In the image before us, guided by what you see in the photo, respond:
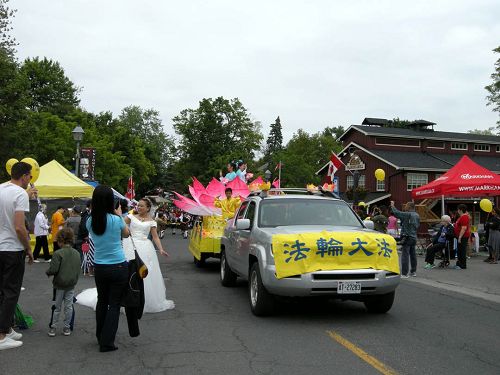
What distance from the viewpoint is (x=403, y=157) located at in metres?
46.2

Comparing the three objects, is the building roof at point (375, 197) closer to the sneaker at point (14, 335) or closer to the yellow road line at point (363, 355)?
the yellow road line at point (363, 355)

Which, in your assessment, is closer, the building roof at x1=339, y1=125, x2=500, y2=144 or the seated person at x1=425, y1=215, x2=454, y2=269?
the seated person at x1=425, y1=215, x2=454, y2=269

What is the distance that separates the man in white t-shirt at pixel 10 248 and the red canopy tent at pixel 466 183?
1666cm

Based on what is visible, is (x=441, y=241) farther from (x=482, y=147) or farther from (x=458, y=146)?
(x=482, y=147)

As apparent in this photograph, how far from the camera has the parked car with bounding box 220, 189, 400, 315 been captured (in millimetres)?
6816

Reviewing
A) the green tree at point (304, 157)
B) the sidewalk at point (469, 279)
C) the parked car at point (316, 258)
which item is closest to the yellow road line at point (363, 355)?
the parked car at point (316, 258)

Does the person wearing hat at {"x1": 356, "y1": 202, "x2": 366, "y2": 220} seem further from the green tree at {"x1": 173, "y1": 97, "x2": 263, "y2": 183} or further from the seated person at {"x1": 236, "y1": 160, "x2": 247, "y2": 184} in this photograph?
the green tree at {"x1": 173, "y1": 97, "x2": 263, "y2": 183}

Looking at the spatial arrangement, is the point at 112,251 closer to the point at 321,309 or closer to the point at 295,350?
the point at 295,350

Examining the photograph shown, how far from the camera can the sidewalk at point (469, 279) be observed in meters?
10.6

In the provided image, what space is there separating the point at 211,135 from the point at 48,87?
21.3m

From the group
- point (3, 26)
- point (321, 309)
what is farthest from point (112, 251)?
point (3, 26)

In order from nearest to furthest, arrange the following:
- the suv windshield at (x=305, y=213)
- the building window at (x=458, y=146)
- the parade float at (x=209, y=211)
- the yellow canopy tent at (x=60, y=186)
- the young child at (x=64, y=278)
→ the young child at (x=64, y=278) → the suv windshield at (x=305, y=213) → the parade float at (x=209, y=211) → the yellow canopy tent at (x=60, y=186) → the building window at (x=458, y=146)

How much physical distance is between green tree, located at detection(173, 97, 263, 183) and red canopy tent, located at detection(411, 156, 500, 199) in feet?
157

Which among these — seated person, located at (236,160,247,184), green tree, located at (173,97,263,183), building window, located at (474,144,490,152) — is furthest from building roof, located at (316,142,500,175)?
seated person, located at (236,160,247,184)
